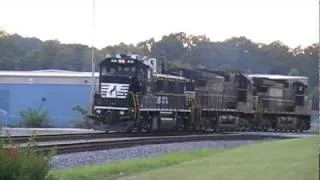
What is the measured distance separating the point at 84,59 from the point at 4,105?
50023 mm

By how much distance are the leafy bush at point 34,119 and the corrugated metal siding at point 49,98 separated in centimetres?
813

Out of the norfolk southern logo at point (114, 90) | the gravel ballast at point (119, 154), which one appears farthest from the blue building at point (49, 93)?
the gravel ballast at point (119, 154)

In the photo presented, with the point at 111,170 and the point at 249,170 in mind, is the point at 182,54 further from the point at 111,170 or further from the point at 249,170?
the point at 249,170

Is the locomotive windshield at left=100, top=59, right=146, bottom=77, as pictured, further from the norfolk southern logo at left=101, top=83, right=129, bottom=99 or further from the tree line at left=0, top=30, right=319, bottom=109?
the tree line at left=0, top=30, right=319, bottom=109

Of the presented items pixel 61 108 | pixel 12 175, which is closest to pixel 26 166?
pixel 12 175

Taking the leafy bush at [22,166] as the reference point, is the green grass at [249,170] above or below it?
below

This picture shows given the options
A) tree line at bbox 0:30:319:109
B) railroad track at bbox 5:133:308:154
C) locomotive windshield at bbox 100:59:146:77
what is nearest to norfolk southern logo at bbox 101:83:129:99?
locomotive windshield at bbox 100:59:146:77

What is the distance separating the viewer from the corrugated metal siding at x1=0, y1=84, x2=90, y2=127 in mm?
55500

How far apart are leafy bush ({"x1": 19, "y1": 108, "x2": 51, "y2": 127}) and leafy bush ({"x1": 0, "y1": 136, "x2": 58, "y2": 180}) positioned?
37445 mm

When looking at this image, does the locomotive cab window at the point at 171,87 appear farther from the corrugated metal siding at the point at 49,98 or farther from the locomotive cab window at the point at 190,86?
the corrugated metal siding at the point at 49,98

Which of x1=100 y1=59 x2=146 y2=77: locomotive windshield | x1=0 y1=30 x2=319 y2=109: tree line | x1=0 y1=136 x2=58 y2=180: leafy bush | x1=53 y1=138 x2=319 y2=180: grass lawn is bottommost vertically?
x1=53 y1=138 x2=319 y2=180: grass lawn

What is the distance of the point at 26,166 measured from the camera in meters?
8.30

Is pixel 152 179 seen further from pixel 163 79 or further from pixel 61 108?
pixel 61 108

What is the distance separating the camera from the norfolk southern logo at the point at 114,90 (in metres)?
30.2
